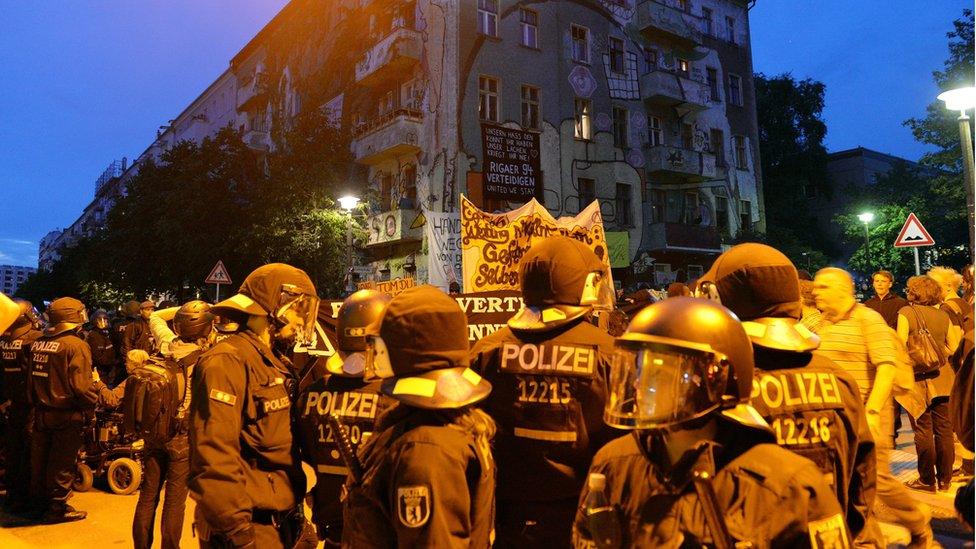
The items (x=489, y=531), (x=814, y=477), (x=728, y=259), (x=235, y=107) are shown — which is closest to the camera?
(x=814, y=477)

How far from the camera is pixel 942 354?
6629 mm

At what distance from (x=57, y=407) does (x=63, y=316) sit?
91 cm

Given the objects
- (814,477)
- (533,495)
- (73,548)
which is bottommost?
(73,548)

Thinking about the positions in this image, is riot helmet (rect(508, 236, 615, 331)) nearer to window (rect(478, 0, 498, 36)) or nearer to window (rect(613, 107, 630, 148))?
window (rect(478, 0, 498, 36))

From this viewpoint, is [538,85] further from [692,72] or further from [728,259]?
[728,259]

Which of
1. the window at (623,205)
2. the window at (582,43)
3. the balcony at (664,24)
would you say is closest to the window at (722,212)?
the window at (623,205)

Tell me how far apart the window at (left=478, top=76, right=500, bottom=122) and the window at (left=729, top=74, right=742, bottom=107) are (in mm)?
13555

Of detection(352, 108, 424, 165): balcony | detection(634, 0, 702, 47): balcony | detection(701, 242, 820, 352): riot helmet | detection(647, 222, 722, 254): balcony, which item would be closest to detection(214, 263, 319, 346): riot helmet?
detection(701, 242, 820, 352): riot helmet

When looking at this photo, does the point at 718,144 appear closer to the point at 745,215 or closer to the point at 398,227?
the point at 745,215

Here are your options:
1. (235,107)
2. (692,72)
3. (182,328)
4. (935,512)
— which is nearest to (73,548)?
(182,328)

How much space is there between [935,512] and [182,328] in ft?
22.1

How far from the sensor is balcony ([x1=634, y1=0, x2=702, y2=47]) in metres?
27.3

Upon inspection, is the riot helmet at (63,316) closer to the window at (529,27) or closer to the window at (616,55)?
the window at (529,27)

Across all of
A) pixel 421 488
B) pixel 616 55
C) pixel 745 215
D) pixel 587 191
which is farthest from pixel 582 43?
pixel 421 488
